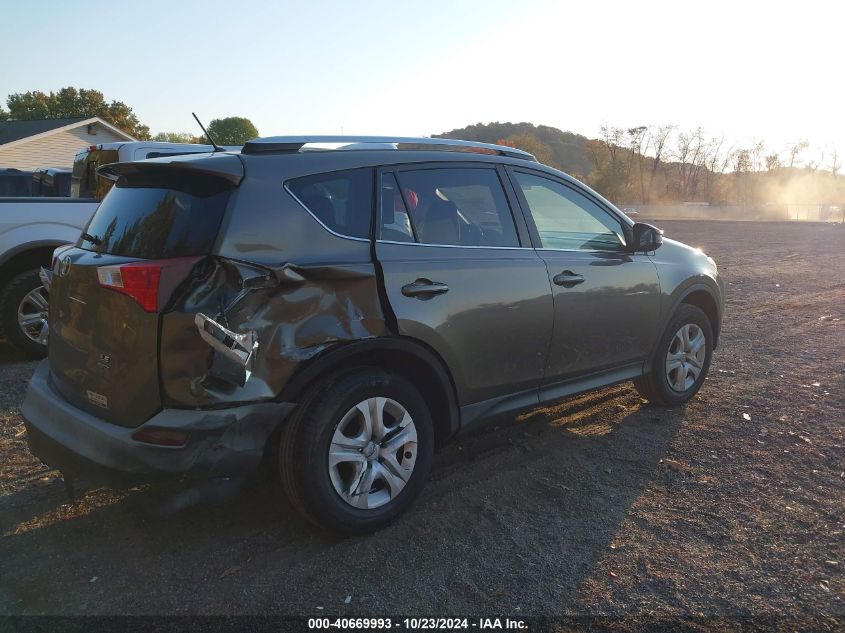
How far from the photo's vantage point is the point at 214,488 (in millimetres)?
2979

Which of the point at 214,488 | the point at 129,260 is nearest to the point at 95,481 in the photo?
the point at 214,488

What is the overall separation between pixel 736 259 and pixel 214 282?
17.6m

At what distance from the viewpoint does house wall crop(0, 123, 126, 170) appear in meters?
30.5

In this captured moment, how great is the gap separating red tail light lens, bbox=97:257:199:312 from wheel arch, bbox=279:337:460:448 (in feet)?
2.17

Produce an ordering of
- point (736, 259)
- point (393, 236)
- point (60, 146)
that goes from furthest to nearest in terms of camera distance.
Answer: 1. point (60, 146)
2. point (736, 259)
3. point (393, 236)

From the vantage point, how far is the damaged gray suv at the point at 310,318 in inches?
113

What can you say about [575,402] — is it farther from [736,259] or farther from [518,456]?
[736,259]

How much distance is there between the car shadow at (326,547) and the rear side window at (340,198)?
1.29m

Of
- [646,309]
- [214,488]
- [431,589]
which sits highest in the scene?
[646,309]

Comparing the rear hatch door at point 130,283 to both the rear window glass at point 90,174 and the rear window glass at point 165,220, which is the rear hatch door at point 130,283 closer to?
the rear window glass at point 165,220

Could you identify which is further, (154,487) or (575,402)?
(575,402)

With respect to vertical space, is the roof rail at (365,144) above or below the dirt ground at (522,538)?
above

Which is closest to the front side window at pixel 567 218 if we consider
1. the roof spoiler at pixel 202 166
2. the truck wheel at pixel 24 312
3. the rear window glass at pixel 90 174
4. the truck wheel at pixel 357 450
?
the truck wheel at pixel 357 450

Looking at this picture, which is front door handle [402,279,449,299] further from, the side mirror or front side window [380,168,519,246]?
the side mirror
